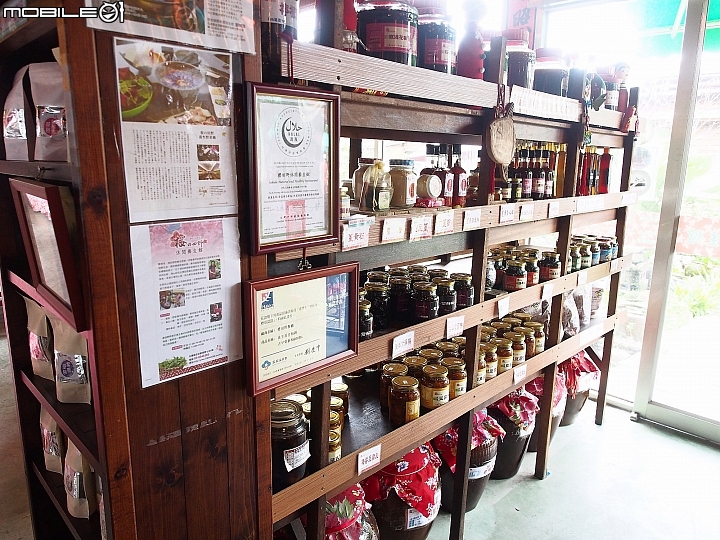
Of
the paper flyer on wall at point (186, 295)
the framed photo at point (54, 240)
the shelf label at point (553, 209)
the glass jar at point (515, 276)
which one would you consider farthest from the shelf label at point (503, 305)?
the framed photo at point (54, 240)

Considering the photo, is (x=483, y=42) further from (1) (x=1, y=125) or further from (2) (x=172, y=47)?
(1) (x=1, y=125)

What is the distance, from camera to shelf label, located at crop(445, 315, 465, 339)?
189 centimetres

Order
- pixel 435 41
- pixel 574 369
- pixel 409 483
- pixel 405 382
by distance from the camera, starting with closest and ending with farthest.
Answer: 1. pixel 435 41
2. pixel 405 382
3. pixel 409 483
4. pixel 574 369

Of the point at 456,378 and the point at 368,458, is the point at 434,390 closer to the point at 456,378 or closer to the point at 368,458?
the point at 456,378

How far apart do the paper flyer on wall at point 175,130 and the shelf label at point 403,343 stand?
78 cm

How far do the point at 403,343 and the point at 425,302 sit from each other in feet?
0.71

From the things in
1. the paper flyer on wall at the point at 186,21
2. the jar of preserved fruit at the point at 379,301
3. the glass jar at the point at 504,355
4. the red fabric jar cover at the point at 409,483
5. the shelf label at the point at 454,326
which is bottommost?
the red fabric jar cover at the point at 409,483

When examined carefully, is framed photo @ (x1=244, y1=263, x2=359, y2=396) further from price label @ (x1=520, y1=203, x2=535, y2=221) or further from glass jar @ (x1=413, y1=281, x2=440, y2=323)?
price label @ (x1=520, y1=203, x2=535, y2=221)

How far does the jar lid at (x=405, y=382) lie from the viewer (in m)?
1.83

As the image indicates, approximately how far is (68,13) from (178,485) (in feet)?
3.27

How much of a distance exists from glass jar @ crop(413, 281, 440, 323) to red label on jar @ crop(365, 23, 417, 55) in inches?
31.8

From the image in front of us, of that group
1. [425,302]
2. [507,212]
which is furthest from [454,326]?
[507,212]

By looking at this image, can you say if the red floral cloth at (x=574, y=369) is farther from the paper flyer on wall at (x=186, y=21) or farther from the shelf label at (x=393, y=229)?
the paper flyer on wall at (x=186, y=21)

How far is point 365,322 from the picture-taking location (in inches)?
65.4
